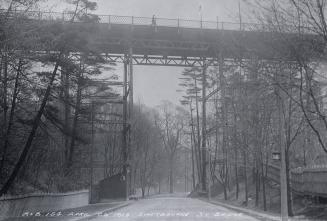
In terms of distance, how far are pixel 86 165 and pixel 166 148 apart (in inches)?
1682

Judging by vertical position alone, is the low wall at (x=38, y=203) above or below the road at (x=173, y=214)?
above

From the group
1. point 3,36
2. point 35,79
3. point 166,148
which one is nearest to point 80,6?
point 35,79

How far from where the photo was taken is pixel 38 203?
22438mm

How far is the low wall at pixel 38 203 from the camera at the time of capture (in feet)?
59.2

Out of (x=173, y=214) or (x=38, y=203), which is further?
(x=173, y=214)

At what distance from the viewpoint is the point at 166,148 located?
83750 mm

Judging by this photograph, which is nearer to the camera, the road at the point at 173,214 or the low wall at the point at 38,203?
the low wall at the point at 38,203

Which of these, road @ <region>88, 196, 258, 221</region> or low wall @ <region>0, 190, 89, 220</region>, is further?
road @ <region>88, 196, 258, 221</region>

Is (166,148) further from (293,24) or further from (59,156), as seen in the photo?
(293,24)

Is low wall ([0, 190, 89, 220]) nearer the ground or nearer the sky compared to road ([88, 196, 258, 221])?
nearer the sky

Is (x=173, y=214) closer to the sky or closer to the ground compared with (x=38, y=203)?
closer to the ground

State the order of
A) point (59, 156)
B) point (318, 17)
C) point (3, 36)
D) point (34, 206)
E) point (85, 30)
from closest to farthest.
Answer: point (318, 17) → point (3, 36) → point (34, 206) → point (85, 30) → point (59, 156)

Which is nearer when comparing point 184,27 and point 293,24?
point 293,24

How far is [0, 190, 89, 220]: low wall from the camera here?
18047 millimetres
